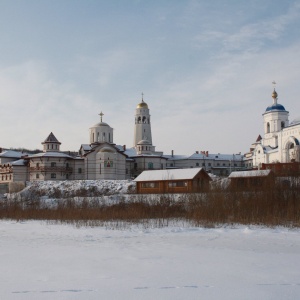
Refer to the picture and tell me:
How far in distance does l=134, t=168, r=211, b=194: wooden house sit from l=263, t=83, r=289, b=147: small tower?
31375 millimetres

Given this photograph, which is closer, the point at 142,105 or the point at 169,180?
the point at 169,180

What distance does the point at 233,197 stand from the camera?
19859 mm

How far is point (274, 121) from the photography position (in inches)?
2616

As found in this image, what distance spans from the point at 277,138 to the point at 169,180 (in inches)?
1286

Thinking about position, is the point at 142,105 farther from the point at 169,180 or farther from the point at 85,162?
the point at 169,180

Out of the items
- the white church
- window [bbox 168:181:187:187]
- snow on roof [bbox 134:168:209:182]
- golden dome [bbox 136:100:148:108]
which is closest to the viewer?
snow on roof [bbox 134:168:209:182]

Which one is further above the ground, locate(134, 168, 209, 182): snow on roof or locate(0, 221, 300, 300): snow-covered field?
locate(134, 168, 209, 182): snow on roof

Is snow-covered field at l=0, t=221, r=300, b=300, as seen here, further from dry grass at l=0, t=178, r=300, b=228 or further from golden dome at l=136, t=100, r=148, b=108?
golden dome at l=136, t=100, r=148, b=108

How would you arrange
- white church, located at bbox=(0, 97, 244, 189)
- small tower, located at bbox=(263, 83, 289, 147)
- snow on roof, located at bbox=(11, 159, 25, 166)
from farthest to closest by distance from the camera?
small tower, located at bbox=(263, 83, 289, 147) → snow on roof, located at bbox=(11, 159, 25, 166) → white church, located at bbox=(0, 97, 244, 189)

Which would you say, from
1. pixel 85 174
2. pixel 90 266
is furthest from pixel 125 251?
pixel 85 174

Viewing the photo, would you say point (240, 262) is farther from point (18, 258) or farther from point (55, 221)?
point (55, 221)

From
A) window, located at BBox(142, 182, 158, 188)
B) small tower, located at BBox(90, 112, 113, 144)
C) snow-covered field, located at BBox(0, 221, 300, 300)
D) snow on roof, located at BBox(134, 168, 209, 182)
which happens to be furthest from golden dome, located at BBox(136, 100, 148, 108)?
snow-covered field, located at BBox(0, 221, 300, 300)

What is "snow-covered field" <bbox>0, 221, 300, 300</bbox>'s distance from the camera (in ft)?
20.2

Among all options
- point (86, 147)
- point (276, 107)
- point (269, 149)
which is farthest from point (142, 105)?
point (269, 149)
